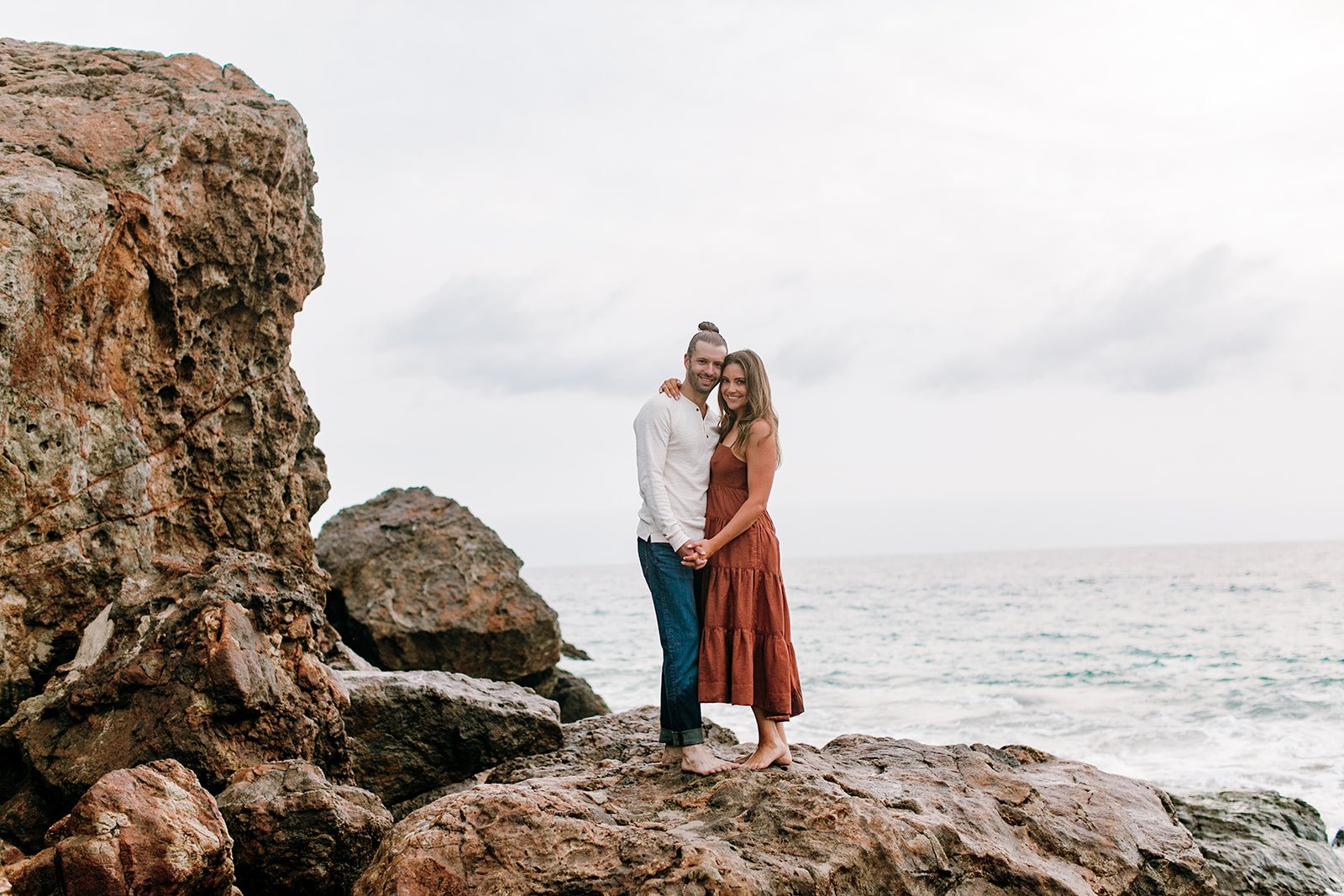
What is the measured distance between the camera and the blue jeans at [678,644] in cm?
561

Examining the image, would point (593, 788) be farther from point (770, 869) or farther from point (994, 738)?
point (994, 738)

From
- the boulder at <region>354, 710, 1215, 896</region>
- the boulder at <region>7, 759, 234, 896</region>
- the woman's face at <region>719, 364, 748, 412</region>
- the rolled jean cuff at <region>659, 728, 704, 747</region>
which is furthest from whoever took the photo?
the woman's face at <region>719, 364, 748, 412</region>

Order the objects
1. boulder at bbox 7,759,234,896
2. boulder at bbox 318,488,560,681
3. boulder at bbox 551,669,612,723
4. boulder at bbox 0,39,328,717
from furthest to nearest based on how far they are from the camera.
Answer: boulder at bbox 551,669,612,723 < boulder at bbox 318,488,560,681 < boulder at bbox 0,39,328,717 < boulder at bbox 7,759,234,896

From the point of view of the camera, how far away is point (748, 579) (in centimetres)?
569

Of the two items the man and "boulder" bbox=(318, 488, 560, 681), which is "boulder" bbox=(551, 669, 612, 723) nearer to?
"boulder" bbox=(318, 488, 560, 681)

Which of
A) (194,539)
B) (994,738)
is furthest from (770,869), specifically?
(994,738)

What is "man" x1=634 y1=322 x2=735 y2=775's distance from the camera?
5.59 m

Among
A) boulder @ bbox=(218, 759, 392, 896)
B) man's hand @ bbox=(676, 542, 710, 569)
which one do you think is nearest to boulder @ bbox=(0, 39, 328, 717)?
boulder @ bbox=(218, 759, 392, 896)

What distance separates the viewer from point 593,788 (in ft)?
17.8

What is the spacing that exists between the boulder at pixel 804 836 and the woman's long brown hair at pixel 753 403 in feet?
5.93

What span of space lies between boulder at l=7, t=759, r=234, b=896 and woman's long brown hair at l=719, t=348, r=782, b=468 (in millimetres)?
3250

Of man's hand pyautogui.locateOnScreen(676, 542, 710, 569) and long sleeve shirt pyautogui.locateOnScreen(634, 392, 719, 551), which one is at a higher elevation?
long sleeve shirt pyautogui.locateOnScreen(634, 392, 719, 551)

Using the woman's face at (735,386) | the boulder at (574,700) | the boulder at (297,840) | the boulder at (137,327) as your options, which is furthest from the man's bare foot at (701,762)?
the boulder at (574,700)

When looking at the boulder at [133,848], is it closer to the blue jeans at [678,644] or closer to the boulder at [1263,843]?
the blue jeans at [678,644]
